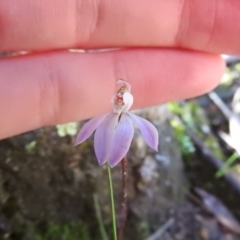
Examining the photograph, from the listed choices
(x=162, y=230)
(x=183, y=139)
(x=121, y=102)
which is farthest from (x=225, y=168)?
(x=121, y=102)

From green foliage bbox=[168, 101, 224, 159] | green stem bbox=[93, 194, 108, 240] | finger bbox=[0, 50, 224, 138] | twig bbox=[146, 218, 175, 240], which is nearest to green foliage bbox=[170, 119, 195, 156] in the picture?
green foliage bbox=[168, 101, 224, 159]

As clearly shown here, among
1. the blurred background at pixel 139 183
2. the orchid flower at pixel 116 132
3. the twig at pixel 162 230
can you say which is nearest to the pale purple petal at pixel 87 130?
the orchid flower at pixel 116 132

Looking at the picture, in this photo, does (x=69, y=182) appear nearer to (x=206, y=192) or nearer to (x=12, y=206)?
(x=12, y=206)

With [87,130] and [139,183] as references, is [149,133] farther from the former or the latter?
[139,183]

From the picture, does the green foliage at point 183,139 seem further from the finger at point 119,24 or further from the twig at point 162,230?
the finger at point 119,24

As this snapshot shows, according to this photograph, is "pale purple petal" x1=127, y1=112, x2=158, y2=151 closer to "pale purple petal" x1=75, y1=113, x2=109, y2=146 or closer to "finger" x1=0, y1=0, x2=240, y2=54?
"pale purple petal" x1=75, y1=113, x2=109, y2=146

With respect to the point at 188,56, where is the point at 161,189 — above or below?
below

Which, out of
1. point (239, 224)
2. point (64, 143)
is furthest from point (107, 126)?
point (239, 224)
